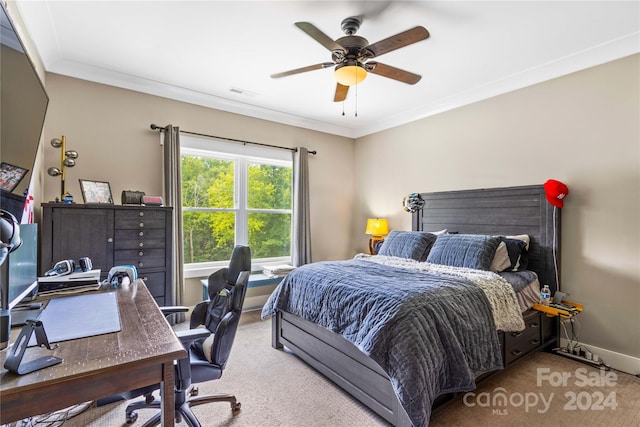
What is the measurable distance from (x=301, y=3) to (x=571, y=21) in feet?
6.67

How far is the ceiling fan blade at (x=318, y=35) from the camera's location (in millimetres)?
1923

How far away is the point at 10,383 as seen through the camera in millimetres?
815

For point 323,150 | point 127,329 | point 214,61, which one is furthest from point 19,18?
point 323,150

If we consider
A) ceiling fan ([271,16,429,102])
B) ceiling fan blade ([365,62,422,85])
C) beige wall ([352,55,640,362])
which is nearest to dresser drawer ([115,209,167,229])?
ceiling fan ([271,16,429,102])

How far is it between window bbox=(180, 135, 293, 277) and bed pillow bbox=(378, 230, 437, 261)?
5.56 feet

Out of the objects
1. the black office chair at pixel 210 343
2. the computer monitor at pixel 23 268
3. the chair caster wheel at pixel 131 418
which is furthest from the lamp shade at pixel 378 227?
the computer monitor at pixel 23 268

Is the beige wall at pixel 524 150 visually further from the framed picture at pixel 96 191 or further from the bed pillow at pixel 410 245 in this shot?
the bed pillow at pixel 410 245

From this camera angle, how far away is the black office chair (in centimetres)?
154

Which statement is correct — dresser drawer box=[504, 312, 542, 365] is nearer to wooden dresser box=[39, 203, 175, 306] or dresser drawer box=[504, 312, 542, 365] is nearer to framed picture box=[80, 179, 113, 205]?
wooden dresser box=[39, 203, 175, 306]

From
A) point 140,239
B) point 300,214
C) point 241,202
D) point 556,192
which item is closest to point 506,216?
point 556,192

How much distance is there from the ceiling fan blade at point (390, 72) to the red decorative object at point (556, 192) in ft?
5.28

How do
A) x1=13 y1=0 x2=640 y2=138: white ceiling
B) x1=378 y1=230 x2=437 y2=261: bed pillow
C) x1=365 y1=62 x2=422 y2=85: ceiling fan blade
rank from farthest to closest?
x1=378 y1=230 x2=437 y2=261: bed pillow
x1=365 y1=62 x2=422 y2=85: ceiling fan blade
x1=13 y1=0 x2=640 y2=138: white ceiling

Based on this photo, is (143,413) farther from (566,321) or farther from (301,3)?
(566,321)

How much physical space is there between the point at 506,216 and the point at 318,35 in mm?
2653
